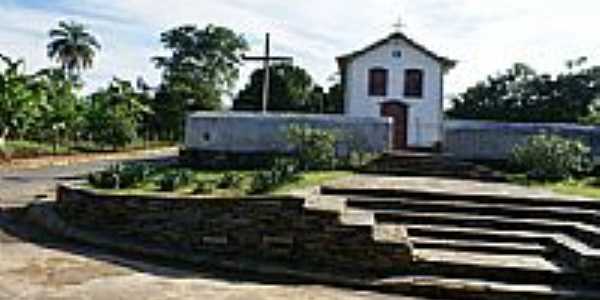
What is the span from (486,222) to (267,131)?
30.2 feet

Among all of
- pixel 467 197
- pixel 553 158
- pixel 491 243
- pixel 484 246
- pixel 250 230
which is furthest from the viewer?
pixel 553 158

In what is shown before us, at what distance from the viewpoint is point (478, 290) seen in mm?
10719

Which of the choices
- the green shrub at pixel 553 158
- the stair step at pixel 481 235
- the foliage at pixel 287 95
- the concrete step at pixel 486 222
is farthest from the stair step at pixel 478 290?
the foliage at pixel 287 95

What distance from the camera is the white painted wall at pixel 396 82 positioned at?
97.7 feet

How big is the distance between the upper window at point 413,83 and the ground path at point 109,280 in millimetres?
17936

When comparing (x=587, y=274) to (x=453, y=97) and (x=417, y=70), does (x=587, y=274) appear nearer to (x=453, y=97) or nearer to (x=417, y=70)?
(x=417, y=70)

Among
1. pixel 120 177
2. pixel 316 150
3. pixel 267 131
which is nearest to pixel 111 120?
pixel 267 131

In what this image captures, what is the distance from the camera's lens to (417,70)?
3014 centimetres

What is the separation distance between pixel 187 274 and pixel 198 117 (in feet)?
35.7

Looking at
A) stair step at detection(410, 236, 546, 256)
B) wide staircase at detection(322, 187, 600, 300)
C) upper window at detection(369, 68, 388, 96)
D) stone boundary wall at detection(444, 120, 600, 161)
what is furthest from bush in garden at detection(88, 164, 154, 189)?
upper window at detection(369, 68, 388, 96)

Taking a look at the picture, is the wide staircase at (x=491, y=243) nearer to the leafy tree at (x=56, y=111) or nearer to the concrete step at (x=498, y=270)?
the concrete step at (x=498, y=270)

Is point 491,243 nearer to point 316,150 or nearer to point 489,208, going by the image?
point 489,208

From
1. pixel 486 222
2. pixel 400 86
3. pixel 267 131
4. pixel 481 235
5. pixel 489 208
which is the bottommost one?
pixel 481 235

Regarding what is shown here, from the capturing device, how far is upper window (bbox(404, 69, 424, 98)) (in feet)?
98.0
